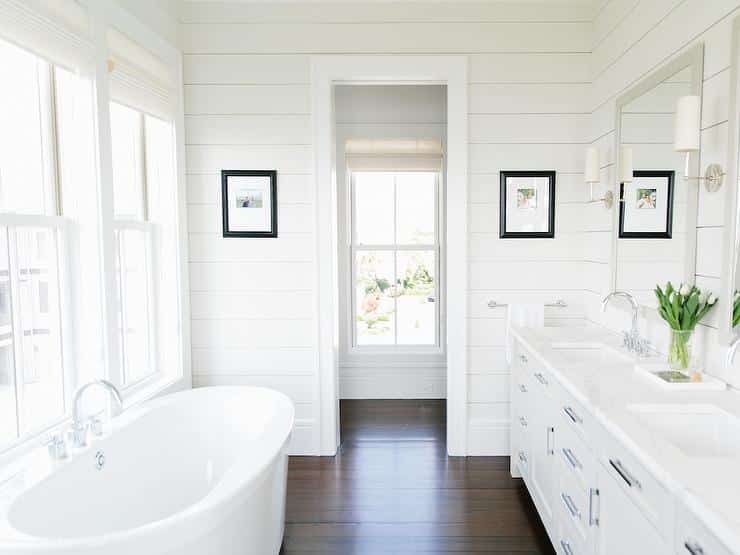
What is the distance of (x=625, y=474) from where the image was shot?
4.83 ft

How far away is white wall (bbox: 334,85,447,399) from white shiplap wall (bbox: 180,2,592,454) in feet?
3.43

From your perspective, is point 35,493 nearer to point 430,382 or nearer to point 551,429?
point 551,429

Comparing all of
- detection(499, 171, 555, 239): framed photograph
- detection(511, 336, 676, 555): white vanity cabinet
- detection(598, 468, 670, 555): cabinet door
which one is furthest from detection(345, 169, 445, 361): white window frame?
detection(598, 468, 670, 555): cabinet door

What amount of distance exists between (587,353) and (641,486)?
50.3 inches

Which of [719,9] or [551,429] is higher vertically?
[719,9]

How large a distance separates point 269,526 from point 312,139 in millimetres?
2247

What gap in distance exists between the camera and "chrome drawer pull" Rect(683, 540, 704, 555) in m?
1.08

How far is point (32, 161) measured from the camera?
82.8 inches

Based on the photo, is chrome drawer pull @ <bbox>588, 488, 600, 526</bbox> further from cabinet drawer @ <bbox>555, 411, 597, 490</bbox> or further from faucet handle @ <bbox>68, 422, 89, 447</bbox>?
faucet handle @ <bbox>68, 422, 89, 447</bbox>

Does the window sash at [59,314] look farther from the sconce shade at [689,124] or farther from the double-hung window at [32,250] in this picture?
the sconce shade at [689,124]

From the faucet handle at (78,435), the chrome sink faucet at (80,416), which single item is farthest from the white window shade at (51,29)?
the faucet handle at (78,435)

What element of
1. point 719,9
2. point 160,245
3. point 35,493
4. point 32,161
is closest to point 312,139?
point 160,245

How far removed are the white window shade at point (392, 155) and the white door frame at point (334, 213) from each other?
979 mm

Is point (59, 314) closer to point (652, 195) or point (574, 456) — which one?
point (574, 456)
